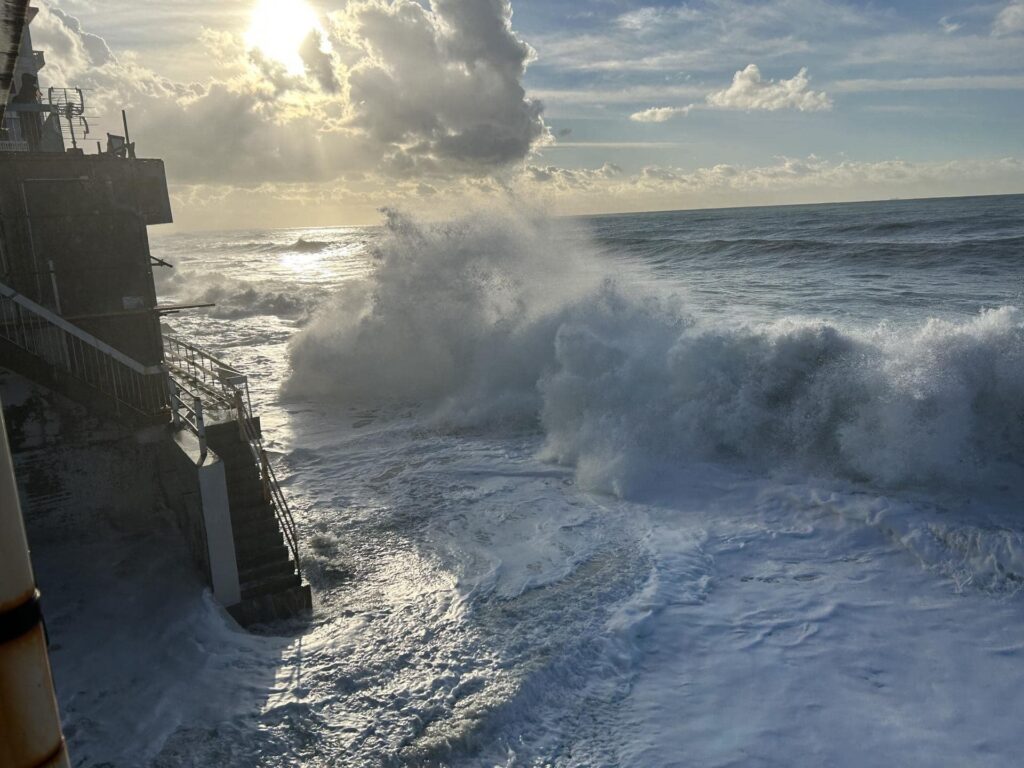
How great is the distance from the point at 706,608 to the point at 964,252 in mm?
30584

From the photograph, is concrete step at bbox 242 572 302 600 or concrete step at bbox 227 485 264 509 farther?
concrete step at bbox 227 485 264 509

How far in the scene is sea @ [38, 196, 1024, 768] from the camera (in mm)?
5957

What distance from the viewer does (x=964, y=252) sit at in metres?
31.1

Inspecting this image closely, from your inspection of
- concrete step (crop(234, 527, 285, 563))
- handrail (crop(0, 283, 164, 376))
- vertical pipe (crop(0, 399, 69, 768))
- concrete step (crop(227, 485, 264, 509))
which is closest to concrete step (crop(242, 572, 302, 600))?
concrete step (crop(234, 527, 285, 563))

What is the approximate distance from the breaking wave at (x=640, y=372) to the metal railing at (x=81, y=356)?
21.8 ft

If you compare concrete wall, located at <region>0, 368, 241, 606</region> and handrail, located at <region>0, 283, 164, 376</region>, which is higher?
handrail, located at <region>0, 283, 164, 376</region>

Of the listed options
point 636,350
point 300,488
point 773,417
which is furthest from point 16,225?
point 773,417

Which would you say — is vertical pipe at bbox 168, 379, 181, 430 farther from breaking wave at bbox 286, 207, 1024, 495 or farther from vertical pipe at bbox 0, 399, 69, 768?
vertical pipe at bbox 0, 399, 69, 768

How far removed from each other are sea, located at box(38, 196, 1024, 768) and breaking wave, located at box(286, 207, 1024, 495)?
0.06 m

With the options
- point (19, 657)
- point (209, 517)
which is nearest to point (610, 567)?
point (209, 517)

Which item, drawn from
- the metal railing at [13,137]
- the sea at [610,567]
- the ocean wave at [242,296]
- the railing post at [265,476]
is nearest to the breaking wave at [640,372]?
the sea at [610,567]

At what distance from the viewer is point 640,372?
13.8m

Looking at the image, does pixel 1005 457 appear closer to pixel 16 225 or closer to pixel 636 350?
pixel 636 350

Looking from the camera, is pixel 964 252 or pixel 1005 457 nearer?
pixel 1005 457
